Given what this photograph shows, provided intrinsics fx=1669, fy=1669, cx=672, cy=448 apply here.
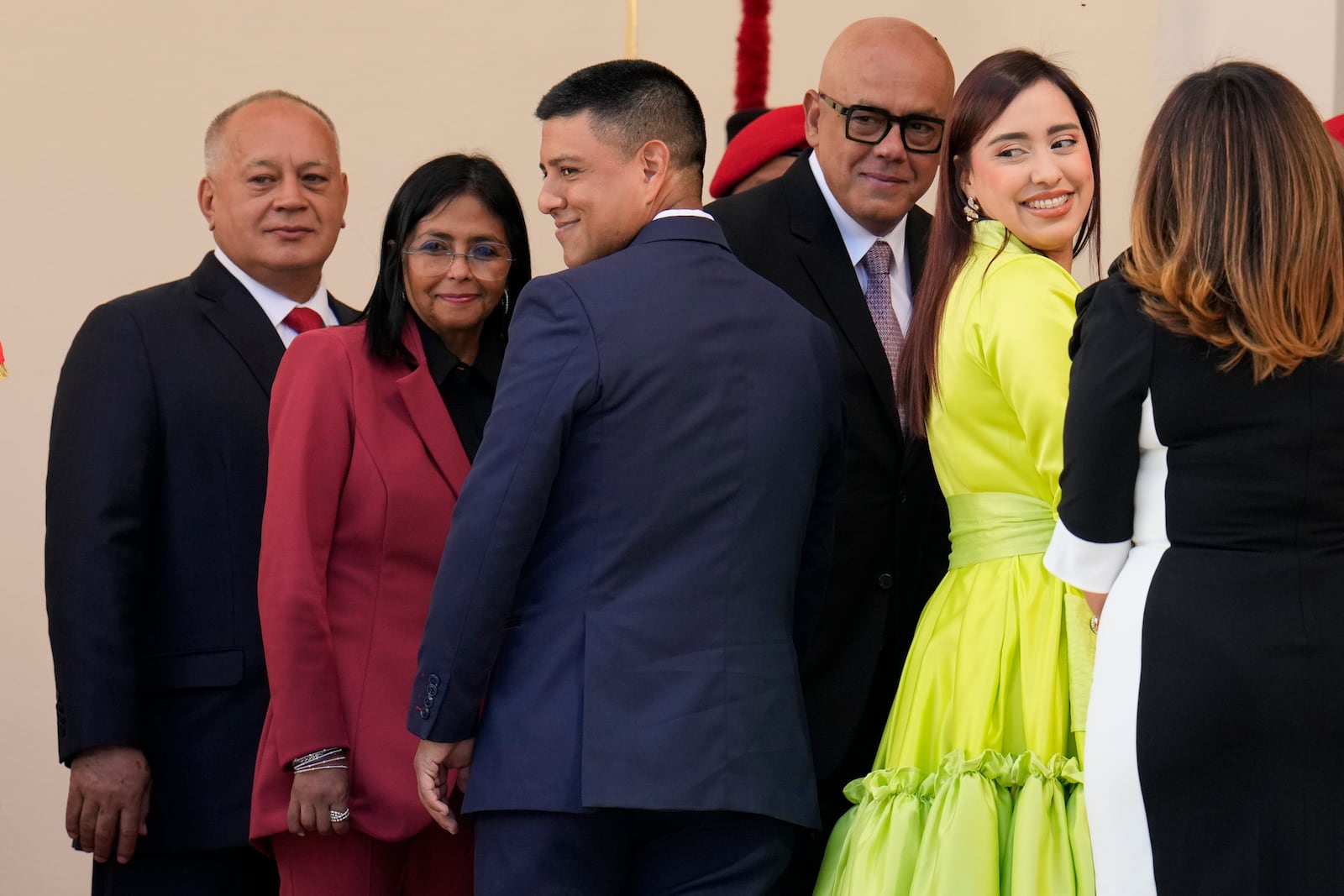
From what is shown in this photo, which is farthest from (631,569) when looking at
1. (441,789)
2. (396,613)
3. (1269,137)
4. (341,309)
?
(341,309)

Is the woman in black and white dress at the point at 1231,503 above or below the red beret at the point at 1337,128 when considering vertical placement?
below

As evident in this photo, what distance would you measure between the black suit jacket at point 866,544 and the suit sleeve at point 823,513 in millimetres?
178

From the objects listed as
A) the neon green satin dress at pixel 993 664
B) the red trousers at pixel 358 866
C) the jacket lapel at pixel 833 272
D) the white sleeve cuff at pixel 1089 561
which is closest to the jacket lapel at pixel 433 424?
the red trousers at pixel 358 866

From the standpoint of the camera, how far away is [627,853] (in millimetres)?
2109

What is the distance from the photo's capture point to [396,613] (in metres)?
2.53

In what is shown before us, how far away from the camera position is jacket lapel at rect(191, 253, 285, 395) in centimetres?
286

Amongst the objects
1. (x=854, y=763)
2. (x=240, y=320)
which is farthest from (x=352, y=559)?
(x=854, y=763)

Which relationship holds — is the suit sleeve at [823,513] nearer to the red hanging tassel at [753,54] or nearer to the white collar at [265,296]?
the white collar at [265,296]

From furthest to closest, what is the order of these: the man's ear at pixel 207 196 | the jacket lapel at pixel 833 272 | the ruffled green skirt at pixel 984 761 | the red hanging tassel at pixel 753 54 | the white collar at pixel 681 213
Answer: the red hanging tassel at pixel 753 54 < the man's ear at pixel 207 196 < the jacket lapel at pixel 833 272 < the white collar at pixel 681 213 < the ruffled green skirt at pixel 984 761

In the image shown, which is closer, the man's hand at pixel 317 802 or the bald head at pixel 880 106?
the man's hand at pixel 317 802

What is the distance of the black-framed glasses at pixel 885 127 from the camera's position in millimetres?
2908

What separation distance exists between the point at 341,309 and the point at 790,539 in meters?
1.36

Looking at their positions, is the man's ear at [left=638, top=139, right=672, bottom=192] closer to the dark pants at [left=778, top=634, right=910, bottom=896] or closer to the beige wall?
the dark pants at [left=778, top=634, right=910, bottom=896]

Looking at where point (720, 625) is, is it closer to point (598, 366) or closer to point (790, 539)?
point (790, 539)
